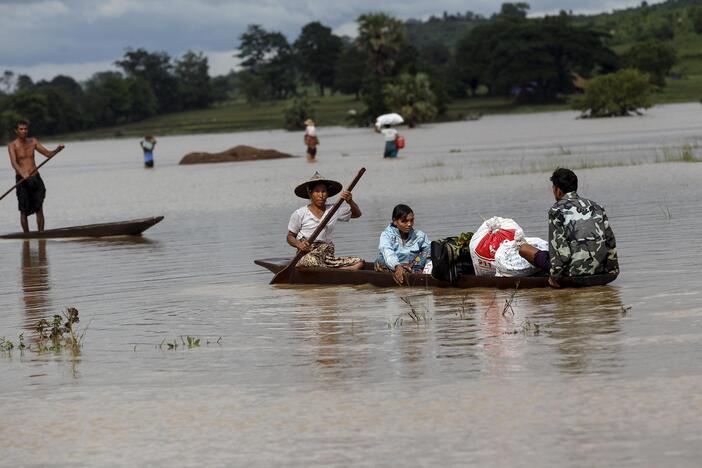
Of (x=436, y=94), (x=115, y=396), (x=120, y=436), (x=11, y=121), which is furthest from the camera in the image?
(x=11, y=121)

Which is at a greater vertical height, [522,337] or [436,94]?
[436,94]

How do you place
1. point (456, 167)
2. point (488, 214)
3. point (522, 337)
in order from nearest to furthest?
point (522, 337) < point (488, 214) < point (456, 167)

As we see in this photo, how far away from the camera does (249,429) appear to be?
748cm

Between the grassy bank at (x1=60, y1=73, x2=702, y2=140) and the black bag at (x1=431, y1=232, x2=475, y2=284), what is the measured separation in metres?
87.9

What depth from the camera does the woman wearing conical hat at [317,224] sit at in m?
13.3

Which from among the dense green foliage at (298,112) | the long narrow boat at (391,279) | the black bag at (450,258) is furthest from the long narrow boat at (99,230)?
the dense green foliage at (298,112)

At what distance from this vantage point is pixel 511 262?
11938 millimetres

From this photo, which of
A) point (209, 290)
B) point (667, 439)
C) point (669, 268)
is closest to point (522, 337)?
point (667, 439)

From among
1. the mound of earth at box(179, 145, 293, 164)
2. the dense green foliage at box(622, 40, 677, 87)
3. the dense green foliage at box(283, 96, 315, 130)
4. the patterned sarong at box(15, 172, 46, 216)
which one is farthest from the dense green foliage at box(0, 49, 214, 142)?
the patterned sarong at box(15, 172, 46, 216)

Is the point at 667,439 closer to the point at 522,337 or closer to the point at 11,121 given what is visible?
the point at 522,337

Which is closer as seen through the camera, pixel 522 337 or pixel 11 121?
pixel 522 337

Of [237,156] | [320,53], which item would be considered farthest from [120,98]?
[237,156]

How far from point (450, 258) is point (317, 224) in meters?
1.91

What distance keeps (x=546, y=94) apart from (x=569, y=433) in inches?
4406
